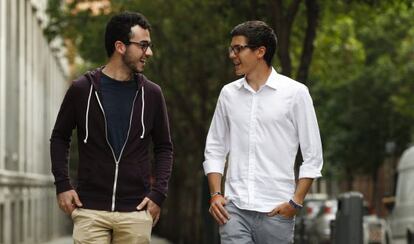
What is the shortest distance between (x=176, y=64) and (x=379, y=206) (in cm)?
3532

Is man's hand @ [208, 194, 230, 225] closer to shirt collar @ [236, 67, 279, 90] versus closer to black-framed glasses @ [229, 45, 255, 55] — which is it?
shirt collar @ [236, 67, 279, 90]

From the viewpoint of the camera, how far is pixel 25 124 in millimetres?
36062

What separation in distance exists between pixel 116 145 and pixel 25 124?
3027cm

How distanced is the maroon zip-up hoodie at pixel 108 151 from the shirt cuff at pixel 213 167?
8.6 inches

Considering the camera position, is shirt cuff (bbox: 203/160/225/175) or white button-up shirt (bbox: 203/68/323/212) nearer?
white button-up shirt (bbox: 203/68/323/212)

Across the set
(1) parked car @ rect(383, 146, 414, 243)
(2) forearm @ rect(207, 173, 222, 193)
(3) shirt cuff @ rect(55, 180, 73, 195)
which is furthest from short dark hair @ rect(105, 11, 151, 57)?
(1) parked car @ rect(383, 146, 414, 243)

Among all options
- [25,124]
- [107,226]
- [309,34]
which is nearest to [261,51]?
[107,226]

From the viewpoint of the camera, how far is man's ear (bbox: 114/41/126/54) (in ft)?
20.9

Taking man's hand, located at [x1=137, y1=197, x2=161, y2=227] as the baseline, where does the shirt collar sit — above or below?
above

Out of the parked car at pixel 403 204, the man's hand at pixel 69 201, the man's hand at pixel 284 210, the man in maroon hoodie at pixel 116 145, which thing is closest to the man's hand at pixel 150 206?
the man in maroon hoodie at pixel 116 145

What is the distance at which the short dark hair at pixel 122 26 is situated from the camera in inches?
251

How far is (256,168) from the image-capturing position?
21.0ft

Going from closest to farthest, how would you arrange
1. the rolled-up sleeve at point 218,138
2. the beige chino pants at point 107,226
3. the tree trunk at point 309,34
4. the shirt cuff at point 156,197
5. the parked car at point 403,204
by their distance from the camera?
the beige chino pants at point 107,226 → the shirt cuff at point 156,197 → the rolled-up sleeve at point 218,138 → the tree trunk at point 309,34 → the parked car at point 403,204

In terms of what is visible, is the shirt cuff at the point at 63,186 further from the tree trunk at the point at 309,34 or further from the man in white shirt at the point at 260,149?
the tree trunk at the point at 309,34
